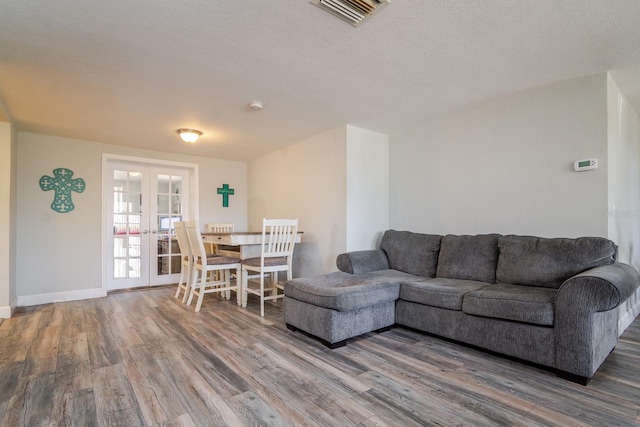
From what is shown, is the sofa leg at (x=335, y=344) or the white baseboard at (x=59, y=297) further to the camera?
the white baseboard at (x=59, y=297)

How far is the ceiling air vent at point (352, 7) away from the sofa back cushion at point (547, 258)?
2.25 m

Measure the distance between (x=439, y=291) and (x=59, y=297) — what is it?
4.74 meters

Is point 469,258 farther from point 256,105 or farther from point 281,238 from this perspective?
point 256,105

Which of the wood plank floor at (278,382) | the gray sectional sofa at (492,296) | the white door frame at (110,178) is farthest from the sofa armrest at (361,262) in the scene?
the white door frame at (110,178)

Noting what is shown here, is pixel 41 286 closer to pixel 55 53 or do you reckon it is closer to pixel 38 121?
pixel 38 121

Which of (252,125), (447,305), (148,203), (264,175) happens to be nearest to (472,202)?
(447,305)

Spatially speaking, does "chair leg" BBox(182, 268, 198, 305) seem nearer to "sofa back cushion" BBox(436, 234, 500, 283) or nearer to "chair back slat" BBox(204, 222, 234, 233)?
"chair back slat" BBox(204, 222, 234, 233)

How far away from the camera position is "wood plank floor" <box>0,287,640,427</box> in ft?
5.34

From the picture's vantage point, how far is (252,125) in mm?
3836

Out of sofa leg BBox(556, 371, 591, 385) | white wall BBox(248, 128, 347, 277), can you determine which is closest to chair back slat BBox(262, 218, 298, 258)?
white wall BBox(248, 128, 347, 277)

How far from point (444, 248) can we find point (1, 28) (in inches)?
151

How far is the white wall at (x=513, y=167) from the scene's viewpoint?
2.63 metres

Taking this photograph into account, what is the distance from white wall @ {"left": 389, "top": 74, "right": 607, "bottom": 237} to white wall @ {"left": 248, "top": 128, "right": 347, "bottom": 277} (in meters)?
0.87

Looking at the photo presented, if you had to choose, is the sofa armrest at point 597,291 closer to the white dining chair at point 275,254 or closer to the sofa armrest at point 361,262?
the sofa armrest at point 361,262
